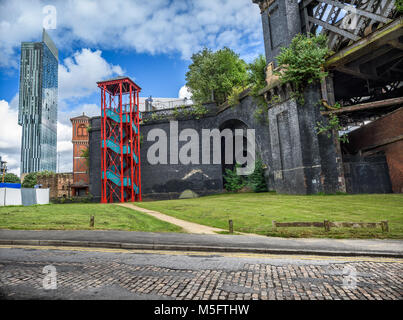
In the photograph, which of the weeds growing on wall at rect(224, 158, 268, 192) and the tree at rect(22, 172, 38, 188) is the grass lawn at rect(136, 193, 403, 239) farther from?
the tree at rect(22, 172, 38, 188)

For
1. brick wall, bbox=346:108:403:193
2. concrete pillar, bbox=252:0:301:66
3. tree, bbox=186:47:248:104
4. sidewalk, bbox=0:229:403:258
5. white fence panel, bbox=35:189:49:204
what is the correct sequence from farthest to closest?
tree, bbox=186:47:248:104 → white fence panel, bbox=35:189:49:204 → concrete pillar, bbox=252:0:301:66 → brick wall, bbox=346:108:403:193 → sidewalk, bbox=0:229:403:258

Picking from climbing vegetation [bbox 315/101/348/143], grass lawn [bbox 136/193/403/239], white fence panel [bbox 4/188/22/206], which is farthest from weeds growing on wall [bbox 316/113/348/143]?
white fence panel [bbox 4/188/22/206]

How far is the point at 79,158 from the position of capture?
167 ft

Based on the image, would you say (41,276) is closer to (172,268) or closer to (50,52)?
(172,268)

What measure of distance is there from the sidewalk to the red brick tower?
3914 centimetres

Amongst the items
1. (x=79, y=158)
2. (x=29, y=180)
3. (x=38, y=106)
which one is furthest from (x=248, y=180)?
(x=38, y=106)

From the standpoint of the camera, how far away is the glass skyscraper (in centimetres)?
11588

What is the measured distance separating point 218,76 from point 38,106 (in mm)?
121410

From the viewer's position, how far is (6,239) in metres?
9.05

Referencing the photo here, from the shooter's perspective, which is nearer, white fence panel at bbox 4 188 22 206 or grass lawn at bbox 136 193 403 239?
grass lawn at bbox 136 193 403 239

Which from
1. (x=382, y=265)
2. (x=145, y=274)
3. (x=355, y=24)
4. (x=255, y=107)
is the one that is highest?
(x=355, y=24)

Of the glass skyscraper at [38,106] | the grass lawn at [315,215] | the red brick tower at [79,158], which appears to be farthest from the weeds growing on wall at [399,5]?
the glass skyscraper at [38,106]
